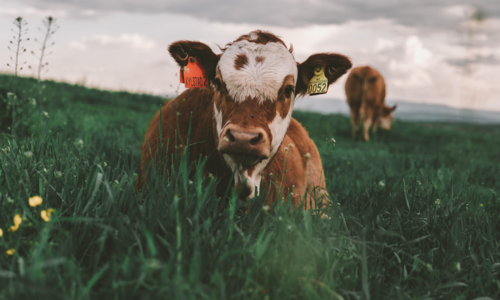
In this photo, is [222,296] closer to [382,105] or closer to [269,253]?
[269,253]

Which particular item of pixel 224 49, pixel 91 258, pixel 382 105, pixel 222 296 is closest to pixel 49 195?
pixel 91 258

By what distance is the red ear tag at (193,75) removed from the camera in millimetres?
3111

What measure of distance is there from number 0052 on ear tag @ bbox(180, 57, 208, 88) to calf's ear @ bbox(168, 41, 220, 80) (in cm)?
3

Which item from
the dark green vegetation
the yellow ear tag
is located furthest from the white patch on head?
the dark green vegetation

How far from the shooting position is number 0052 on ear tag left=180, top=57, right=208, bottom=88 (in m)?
3.11

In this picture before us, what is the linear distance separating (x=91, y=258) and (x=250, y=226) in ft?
2.54

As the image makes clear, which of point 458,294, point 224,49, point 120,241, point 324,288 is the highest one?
point 224,49

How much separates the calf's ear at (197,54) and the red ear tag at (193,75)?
33 mm

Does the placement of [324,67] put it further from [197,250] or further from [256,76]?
[197,250]

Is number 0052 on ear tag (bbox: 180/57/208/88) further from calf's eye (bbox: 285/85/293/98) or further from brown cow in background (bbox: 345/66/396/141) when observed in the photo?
brown cow in background (bbox: 345/66/396/141)

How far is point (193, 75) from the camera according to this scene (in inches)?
123

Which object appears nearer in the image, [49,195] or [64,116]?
[49,195]

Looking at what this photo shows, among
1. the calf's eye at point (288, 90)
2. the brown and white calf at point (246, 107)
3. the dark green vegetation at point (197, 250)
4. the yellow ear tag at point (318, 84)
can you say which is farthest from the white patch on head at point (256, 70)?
the dark green vegetation at point (197, 250)

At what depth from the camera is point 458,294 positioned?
188 cm
